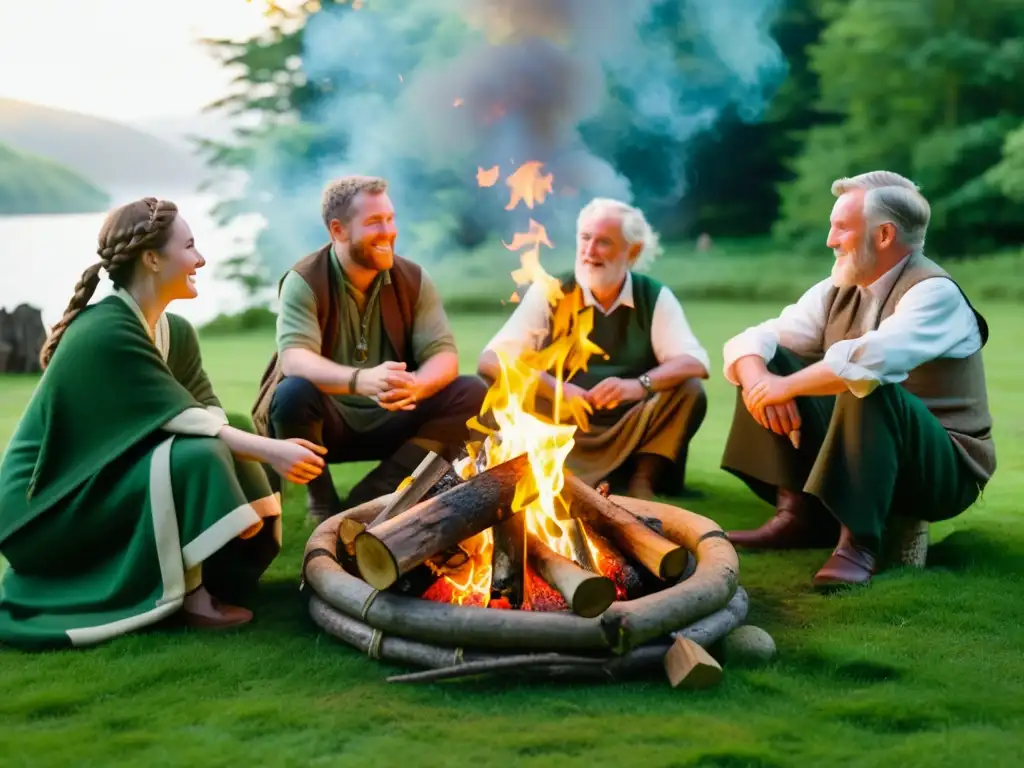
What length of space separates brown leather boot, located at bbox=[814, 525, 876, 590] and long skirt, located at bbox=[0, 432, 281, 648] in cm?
193

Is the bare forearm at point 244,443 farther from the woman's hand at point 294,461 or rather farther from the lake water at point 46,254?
the lake water at point 46,254

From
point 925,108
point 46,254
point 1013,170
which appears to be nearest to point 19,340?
point 46,254

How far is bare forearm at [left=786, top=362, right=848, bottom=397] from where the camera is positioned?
4.07 meters

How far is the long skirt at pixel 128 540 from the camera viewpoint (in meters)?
3.57

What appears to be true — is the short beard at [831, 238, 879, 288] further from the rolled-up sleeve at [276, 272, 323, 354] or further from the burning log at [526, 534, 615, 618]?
the rolled-up sleeve at [276, 272, 323, 354]

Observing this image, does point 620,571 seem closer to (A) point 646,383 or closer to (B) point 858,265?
(B) point 858,265

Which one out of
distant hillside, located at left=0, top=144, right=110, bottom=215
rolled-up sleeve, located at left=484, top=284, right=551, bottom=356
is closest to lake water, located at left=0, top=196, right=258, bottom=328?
distant hillside, located at left=0, top=144, right=110, bottom=215

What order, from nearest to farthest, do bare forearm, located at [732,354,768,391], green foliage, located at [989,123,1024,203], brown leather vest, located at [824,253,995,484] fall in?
brown leather vest, located at [824,253,995,484] < bare forearm, located at [732,354,768,391] < green foliage, located at [989,123,1024,203]

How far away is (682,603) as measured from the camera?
331 cm

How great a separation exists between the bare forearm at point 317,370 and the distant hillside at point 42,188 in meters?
8.20

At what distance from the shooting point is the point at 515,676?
323 cm

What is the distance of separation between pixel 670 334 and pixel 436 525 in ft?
7.22

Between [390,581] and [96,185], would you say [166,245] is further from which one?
[96,185]

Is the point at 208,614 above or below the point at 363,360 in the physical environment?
below
